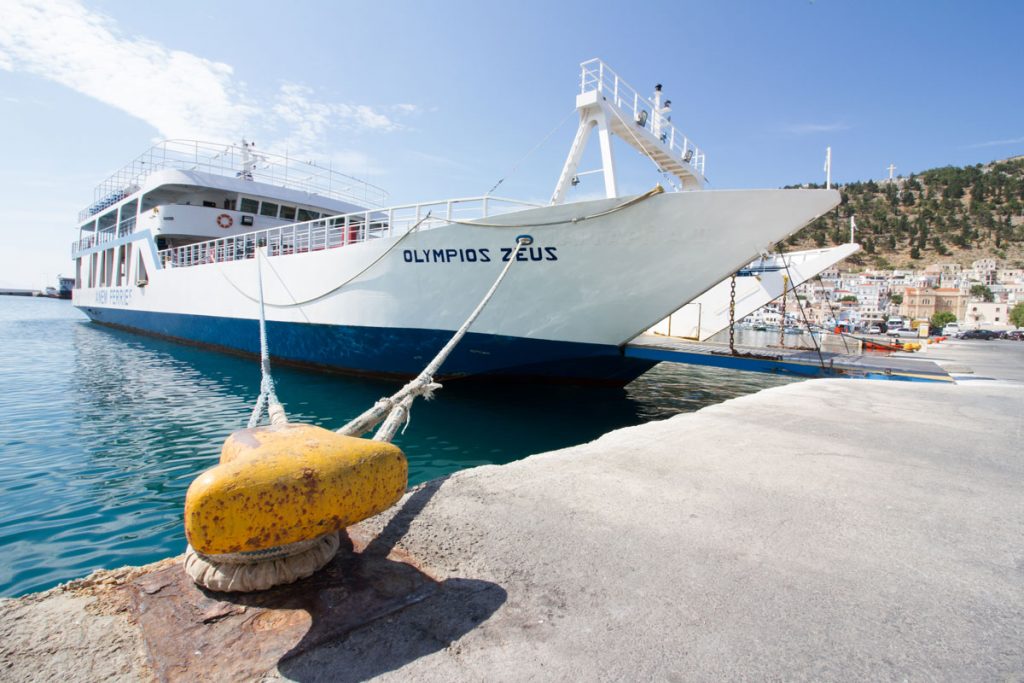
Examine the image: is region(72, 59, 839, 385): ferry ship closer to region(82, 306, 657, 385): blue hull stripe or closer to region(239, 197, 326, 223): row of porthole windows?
region(82, 306, 657, 385): blue hull stripe

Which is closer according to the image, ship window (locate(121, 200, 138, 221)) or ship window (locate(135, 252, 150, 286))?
ship window (locate(135, 252, 150, 286))

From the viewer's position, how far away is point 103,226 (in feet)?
93.8

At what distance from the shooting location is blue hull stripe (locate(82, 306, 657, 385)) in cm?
957

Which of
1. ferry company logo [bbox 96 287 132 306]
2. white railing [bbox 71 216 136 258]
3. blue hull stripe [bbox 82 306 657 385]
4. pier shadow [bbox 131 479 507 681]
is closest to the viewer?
pier shadow [bbox 131 479 507 681]

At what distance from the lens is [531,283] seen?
8.66 metres

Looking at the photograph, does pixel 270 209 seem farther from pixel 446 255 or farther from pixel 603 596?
pixel 603 596

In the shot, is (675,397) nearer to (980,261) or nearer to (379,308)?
(379,308)

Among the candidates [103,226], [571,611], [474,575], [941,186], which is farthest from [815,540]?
[941,186]

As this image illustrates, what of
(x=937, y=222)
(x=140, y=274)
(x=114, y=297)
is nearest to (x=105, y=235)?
(x=114, y=297)

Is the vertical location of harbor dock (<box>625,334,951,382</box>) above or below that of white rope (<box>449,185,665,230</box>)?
below

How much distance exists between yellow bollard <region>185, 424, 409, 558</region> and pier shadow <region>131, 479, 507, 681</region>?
27 cm

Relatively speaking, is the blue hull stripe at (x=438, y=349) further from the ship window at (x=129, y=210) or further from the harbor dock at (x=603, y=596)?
the ship window at (x=129, y=210)

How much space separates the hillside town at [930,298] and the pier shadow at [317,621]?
103 meters

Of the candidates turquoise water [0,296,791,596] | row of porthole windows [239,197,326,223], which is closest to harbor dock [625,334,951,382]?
turquoise water [0,296,791,596]
